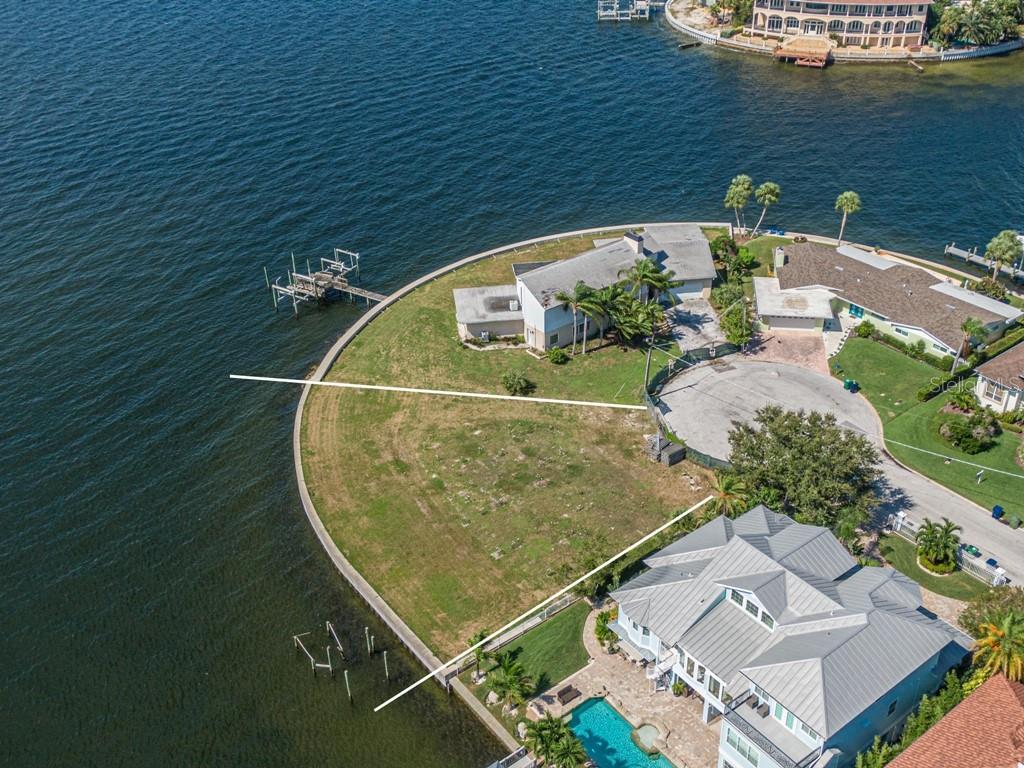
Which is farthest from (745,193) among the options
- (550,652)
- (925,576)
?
(550,652)

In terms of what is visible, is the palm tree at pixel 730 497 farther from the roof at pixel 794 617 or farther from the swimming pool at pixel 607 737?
the swimming pool at pixel 607 737

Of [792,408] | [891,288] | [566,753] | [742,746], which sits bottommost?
[566,753]

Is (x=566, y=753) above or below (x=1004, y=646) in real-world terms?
below

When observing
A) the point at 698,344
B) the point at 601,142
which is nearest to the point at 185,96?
the point at 601,142

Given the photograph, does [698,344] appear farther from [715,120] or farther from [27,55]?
[27,55]

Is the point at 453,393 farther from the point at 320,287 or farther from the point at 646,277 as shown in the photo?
the point at 320,287

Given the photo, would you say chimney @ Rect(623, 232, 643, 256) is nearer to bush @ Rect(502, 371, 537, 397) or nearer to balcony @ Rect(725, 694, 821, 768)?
bush @ Rect(502, 371, 537, 397)

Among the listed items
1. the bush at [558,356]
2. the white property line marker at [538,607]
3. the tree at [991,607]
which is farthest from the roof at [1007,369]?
the bush at [558,356]
